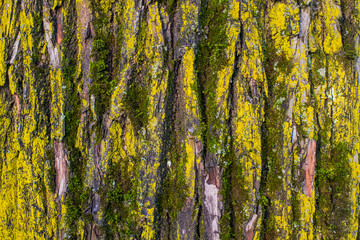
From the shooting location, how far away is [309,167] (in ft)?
5.15

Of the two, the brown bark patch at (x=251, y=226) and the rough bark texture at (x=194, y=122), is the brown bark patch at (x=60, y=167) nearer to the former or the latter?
the rough bark texture at (x=194, y=122)

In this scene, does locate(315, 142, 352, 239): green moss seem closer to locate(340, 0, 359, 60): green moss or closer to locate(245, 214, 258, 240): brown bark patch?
locate(245, 214, 258, 240): brown bark patch

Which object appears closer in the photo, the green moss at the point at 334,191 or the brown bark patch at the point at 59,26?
the green moss at the point at 334,191

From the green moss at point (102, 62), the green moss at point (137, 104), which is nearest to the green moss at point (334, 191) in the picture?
the green moss at point (137, 104)

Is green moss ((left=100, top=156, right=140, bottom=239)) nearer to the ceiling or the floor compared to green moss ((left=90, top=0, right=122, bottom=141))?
nearer to the floor

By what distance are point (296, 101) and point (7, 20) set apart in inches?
86.5

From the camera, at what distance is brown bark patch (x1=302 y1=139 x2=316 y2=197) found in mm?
1562

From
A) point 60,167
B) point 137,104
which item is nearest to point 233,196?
point 137,104

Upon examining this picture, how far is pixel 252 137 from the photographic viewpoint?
61.1 inches

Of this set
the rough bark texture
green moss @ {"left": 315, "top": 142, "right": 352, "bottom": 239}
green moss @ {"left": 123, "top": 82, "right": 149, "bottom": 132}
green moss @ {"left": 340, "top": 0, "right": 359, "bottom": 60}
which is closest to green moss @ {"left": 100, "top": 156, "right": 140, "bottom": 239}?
the rough bark texture

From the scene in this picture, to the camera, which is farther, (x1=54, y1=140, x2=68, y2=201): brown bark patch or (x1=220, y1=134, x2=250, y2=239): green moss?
(x1=54, y1=140, x2=68, y2=201): brown bark patch

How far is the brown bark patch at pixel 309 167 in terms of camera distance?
5.12 ft

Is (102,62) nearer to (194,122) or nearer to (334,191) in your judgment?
(194,122)

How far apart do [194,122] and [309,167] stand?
0.83m
